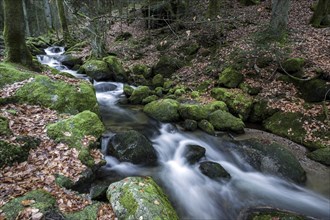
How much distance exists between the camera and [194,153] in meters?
7.56

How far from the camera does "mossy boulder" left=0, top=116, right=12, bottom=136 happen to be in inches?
195

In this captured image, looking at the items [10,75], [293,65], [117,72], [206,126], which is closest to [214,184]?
[206,126]

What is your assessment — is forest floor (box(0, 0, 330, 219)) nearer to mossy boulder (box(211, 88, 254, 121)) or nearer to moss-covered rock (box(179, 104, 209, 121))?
mossy boulder (box(211, 88, 254, 121))

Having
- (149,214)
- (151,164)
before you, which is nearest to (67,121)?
(151,164)

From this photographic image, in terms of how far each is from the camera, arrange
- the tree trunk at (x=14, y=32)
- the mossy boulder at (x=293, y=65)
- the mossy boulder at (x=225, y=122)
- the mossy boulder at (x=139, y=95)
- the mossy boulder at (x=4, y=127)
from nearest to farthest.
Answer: the mossy boulder at (x=4, y=127), the tree trunk at (x=14, y=32), the mossy boulder at (x=225, y=122), the mossy boulder at (x=293, y=65), the mossy boulder at (x=139, y=95)

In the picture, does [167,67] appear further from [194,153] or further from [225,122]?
[194,153]

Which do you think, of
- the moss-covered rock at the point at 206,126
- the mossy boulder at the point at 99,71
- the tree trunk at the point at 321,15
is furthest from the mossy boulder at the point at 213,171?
the tree trunk at the point at 321,15

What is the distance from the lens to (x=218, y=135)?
8.93 metres

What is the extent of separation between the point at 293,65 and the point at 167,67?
6.63 m

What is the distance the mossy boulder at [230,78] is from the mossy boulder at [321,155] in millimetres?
4702

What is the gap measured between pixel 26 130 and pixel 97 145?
62.6 inches

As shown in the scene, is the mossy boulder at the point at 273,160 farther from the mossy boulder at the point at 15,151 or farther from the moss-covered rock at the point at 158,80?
the moss-covered rock at the point at 158,80

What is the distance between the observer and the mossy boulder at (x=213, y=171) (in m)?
6.68

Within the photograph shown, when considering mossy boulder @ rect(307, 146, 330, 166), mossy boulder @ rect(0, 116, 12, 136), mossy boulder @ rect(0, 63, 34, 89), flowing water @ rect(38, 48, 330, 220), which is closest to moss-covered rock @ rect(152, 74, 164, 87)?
flowing water @ rect(38, 48, 330, 220)
